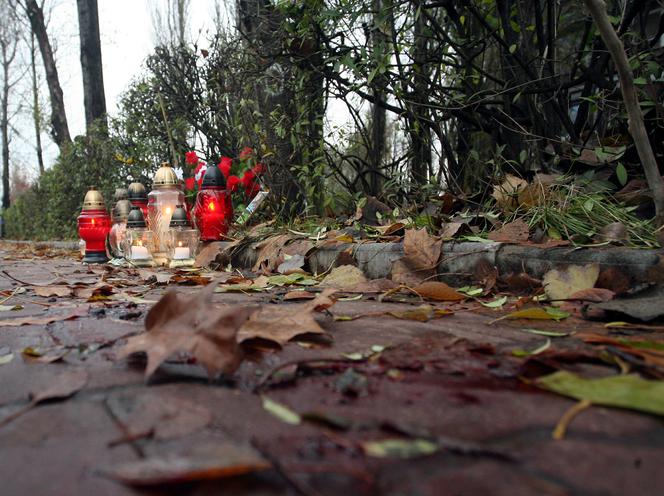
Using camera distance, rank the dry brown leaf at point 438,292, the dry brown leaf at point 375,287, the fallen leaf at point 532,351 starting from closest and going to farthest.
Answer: the fallen leaf at point 532,351, the dry brown leaf at point 438,292, the dry brown leaf at point 375,287

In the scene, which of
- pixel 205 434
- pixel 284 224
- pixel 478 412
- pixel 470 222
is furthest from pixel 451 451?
pixel 284 224

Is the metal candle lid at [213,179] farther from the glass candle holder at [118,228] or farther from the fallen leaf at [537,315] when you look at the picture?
the fallen leaf at [537,315]

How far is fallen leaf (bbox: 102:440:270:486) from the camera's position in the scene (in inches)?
20.3

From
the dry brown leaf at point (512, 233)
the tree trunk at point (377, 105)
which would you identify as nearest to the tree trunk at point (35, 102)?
the tree trunk at point (377, 105)

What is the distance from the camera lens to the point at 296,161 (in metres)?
3.88

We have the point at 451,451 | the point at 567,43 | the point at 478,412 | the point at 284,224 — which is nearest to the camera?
the point at 451,451

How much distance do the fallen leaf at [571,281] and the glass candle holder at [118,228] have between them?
3.87 metres

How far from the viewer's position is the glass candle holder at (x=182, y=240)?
362 cm

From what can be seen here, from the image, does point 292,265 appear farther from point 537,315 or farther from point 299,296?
point 537,315

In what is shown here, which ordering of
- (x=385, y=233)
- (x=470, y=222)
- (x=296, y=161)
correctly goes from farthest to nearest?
(x=296, y=161) < (x=385, y=233) < (x=470, y=222)

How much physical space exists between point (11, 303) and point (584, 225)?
229 centimetres

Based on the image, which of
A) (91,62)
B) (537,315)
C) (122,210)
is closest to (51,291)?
(537,315)

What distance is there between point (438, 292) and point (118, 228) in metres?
3.67

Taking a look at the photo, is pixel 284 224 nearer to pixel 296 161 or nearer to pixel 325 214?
pixel 325 214
